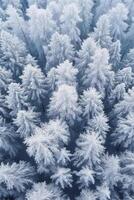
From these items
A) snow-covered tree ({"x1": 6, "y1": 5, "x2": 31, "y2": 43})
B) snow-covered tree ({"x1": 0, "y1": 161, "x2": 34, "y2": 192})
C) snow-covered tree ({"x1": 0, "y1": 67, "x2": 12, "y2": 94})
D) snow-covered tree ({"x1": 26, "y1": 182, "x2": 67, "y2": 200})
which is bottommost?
snow-covered tree ({"x1": 26, "y1": 182, "x2": 67, "y2": 200})

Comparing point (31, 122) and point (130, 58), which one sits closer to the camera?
point (31, 122)

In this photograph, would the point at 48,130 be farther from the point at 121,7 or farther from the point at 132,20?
the point at 132,20

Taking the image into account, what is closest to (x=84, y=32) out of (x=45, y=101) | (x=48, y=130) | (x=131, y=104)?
(x=45, y=101)

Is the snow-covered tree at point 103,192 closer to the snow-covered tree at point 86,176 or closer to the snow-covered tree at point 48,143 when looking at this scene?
the snow-covered tree at point 86,176

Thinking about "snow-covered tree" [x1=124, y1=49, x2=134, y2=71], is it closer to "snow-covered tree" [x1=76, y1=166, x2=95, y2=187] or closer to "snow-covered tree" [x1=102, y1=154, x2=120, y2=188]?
"snow-covered tree" [x1=102, y1=154, x2=120, y2=188]

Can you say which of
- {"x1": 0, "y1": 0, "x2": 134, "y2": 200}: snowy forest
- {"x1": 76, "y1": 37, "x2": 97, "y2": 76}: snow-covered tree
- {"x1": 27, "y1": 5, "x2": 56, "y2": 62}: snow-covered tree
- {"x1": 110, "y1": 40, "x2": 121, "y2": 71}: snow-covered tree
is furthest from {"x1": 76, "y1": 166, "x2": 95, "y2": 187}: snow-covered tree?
{"x1": 27, "y1": 5, "x2": 56, "y2": 62}: snow-covered tree

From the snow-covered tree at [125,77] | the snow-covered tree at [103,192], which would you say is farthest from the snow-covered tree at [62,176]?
the snow-covered tree at [125,77]
